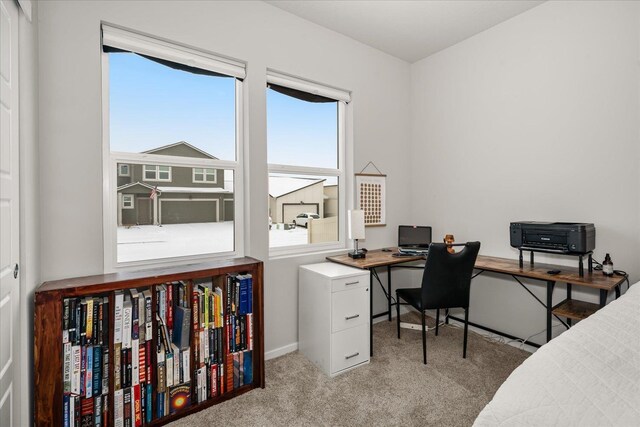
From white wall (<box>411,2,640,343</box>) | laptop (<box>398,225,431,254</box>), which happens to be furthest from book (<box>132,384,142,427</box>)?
white wall (<box>411,2,640,343</box>)

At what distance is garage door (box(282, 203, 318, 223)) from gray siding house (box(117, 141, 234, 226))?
0.53 meters

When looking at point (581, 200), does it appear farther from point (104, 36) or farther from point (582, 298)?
point (104, 36)

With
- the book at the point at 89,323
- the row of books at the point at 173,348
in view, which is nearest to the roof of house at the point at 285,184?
the row of books at the point at 173,348

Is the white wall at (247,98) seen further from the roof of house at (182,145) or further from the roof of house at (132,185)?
the roof of house at (182,145)

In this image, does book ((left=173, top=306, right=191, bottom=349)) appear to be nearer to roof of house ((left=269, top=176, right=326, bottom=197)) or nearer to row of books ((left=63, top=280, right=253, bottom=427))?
row of books ((left=63, top=280, right=253, bottom=427))

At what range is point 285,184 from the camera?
9.28ft

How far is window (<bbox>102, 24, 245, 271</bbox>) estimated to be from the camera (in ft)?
6.66

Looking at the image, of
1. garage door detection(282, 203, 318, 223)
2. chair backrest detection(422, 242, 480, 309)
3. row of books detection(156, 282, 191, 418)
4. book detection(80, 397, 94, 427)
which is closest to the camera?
book detection(80, 397, 94, 427)

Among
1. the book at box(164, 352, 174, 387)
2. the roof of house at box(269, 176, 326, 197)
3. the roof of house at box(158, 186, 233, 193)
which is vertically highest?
the roof of house at box(269, 176, 326, 197)

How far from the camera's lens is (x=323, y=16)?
2.71 metres

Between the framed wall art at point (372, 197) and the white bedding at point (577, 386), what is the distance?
7.28 ft

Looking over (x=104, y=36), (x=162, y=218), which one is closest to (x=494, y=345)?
(x=162, y=218)

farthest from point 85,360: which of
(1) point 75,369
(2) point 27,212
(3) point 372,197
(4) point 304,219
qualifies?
(3) point 372,197

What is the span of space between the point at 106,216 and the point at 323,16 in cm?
232
